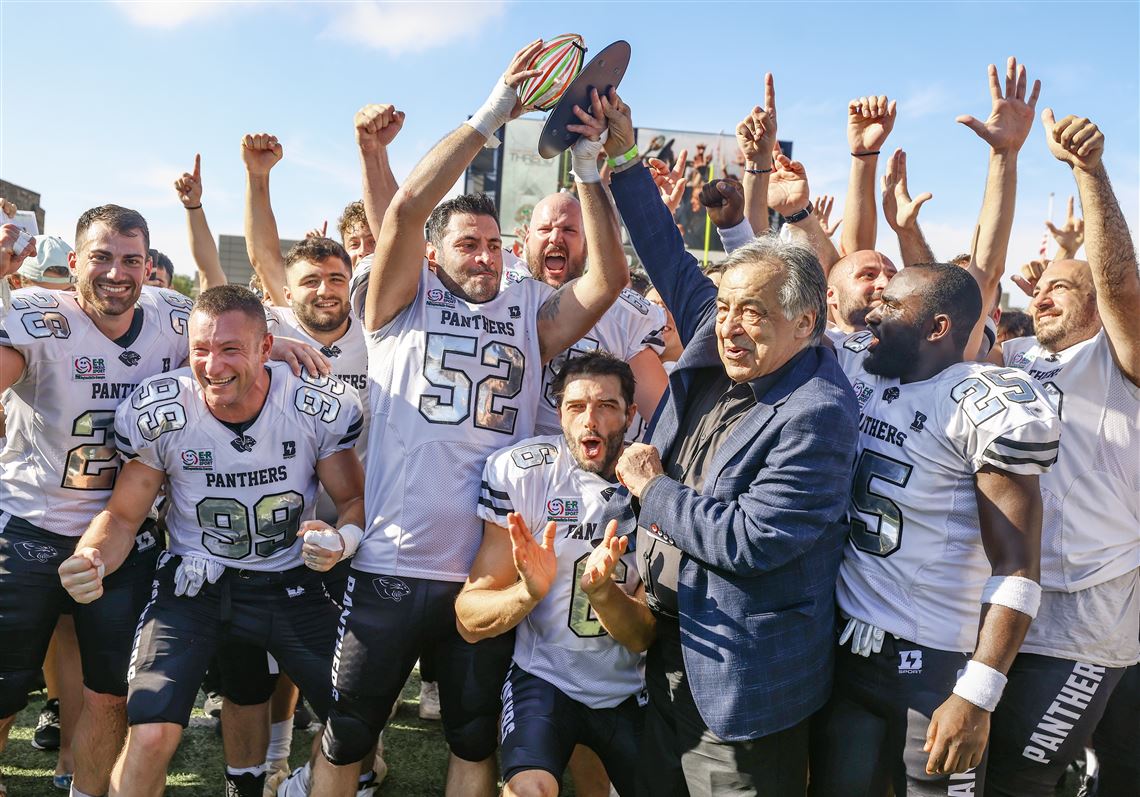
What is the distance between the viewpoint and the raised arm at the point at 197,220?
497 cm

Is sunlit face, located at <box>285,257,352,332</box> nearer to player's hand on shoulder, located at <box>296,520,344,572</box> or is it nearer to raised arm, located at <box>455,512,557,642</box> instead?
player's hand on shoulder, located at <box>296,520,344,572</box>

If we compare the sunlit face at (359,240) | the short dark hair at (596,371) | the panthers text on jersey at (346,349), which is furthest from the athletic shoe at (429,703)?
the sunlit face at (359,240)

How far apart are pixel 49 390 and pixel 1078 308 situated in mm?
4073

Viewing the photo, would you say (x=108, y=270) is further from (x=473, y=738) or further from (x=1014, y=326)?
(x=1014, y=326)

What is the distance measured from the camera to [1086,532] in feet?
9.49

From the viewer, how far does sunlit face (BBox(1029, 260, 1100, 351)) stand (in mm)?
3213

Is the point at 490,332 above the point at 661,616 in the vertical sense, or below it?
above

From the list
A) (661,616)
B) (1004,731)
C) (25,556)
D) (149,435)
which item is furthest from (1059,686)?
(25,556)

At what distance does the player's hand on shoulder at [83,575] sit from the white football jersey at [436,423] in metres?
0.92

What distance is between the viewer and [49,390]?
354 centimetres

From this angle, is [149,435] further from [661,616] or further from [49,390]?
[661,616]

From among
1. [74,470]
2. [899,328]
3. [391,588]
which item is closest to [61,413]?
[74,470]

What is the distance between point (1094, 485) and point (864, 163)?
77.7 inches

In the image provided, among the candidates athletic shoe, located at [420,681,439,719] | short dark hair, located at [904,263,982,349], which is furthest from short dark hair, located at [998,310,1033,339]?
athletic shoe, located at [420,681,439,719]
